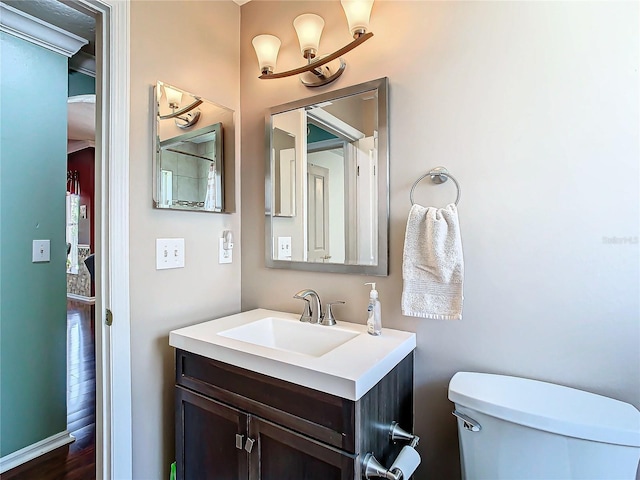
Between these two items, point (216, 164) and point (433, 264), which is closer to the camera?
point (433, 264)

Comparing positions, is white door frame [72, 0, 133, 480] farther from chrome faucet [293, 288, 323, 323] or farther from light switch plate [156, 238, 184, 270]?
chrome faucet [293, 288, 323, 323]

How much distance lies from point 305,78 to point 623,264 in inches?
52.0

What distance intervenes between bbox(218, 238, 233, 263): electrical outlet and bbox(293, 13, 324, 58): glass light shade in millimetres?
924

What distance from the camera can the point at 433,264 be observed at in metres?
1.11

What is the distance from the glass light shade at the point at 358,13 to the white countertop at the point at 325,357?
113 centimetres

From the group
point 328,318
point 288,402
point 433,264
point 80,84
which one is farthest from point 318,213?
point 80,84

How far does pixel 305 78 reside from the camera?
1.48 m

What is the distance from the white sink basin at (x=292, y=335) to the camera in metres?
1.28

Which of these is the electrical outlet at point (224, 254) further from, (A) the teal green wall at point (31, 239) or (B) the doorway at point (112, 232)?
(A) the teal green wall at point (31, 239)

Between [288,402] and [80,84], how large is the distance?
2.67 metres

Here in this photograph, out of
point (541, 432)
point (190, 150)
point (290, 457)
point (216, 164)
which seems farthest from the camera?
point (216, 164)

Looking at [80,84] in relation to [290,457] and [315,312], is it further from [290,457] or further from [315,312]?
[290,457]

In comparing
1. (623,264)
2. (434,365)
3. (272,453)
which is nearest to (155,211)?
(272,453)

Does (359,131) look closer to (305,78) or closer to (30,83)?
(305,78)
